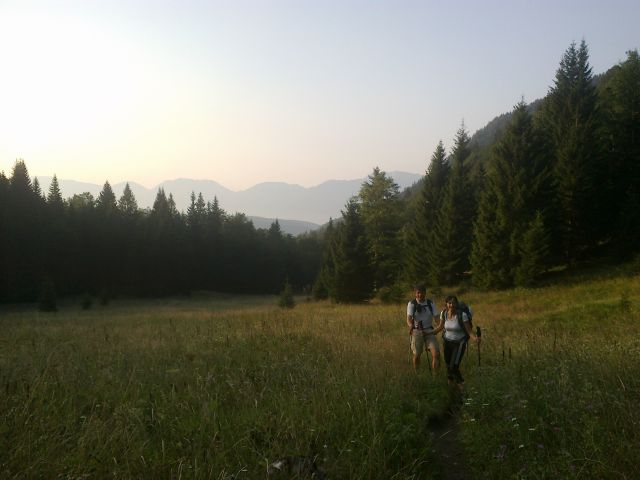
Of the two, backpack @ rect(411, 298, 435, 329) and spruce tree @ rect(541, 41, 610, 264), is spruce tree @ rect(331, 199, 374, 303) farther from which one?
backpack @ rect(411, 298, 435, 329)

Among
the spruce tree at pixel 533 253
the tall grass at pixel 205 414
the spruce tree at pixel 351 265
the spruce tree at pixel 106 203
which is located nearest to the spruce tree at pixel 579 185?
the spruce tree at pixel 533 253

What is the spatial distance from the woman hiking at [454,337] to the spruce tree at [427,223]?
1069 inches

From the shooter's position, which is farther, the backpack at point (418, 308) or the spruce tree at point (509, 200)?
the spruce tree at point (509, 200)

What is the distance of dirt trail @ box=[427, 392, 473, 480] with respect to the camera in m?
4.16

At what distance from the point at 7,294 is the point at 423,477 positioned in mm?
53881

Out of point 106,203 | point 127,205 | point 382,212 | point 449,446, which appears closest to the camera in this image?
point 449,446

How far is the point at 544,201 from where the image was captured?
27.8m

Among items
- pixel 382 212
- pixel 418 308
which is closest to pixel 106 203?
pixel 382 212

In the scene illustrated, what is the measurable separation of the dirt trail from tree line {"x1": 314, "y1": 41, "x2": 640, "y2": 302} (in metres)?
21.9

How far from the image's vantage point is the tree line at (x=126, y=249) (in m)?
48.0

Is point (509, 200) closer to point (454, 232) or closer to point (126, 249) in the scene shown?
point (454, 232)

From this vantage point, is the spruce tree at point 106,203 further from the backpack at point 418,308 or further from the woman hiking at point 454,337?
the woman hiking at point 454,337

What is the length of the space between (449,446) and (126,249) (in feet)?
203

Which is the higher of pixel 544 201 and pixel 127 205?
pixel 127 205
